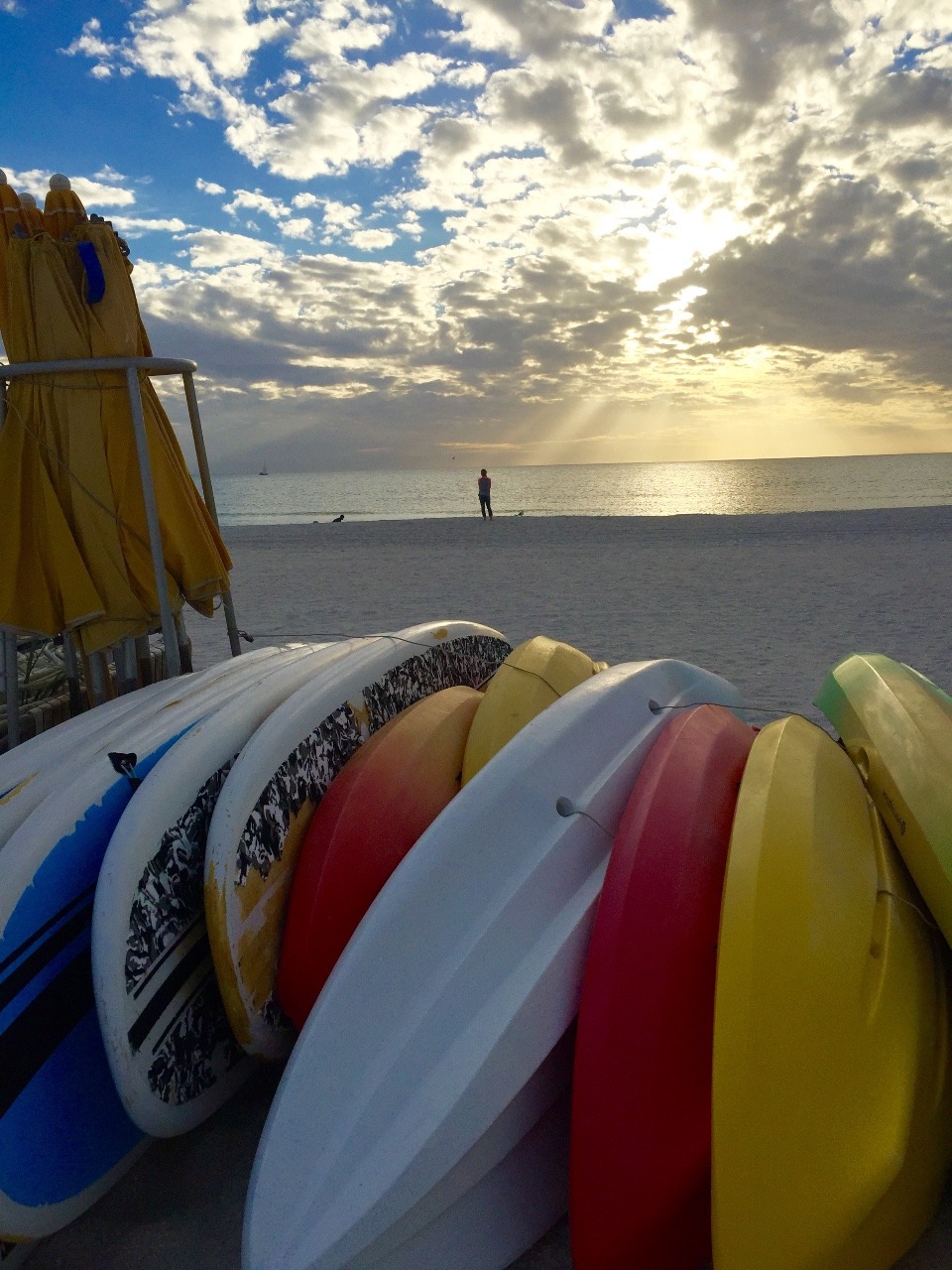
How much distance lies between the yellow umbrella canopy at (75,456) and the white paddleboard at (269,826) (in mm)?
971

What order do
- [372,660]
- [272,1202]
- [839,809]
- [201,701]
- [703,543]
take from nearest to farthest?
[272,1202] < [839,809] < [201,701] < [372,660] < [703,543]

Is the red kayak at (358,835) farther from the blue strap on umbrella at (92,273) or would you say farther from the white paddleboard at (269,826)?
the blue strap on umbrella at (92,273)

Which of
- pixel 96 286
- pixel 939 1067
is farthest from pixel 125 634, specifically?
pixel 939 1067

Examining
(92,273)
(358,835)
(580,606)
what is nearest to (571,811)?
(358,835)

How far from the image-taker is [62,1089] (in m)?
1.77

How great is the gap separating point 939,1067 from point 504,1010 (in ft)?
2.68

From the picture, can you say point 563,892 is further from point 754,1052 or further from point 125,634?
point 125,634

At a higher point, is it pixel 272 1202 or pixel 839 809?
pixel 839 809

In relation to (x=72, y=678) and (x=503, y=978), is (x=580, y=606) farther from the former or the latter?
(x=503, y=978)

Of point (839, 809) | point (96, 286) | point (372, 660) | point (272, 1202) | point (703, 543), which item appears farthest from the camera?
point (703, 543)

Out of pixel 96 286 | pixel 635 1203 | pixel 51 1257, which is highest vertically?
pixel 96 286

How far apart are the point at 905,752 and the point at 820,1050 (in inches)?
36.3

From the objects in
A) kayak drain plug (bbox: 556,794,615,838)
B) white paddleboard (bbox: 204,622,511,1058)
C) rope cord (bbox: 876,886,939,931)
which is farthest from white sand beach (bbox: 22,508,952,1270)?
kayak drain plug (bbox: 556,794,615,838)

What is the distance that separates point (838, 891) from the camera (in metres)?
1.65
